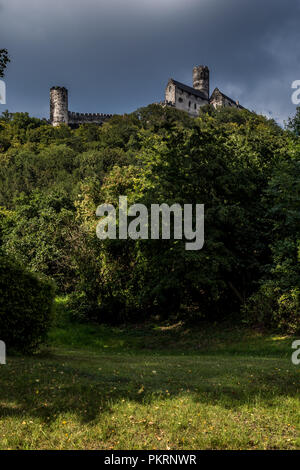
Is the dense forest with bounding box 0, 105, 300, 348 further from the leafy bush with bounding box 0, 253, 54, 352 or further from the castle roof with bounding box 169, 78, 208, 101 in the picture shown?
the castle roof with bounding box 169, 78, 208, 101

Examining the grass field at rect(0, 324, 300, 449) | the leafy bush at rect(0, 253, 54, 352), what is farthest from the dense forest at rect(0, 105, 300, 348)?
the grass field at rect(0, 324, 300, 449)

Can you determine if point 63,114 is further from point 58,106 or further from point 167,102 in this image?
point 167,102

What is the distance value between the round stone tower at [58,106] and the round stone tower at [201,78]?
1579 inches

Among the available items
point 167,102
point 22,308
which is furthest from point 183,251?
point 167,102

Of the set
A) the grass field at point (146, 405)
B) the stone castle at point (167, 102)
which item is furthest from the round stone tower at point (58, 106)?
the grass field at point (146, 405)

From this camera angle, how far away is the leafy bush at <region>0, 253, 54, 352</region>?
949 centimetres

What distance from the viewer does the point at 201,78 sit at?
124 metres

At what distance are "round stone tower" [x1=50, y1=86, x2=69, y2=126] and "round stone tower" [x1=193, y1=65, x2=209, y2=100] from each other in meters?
40.1

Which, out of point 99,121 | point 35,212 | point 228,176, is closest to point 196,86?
point 99,121

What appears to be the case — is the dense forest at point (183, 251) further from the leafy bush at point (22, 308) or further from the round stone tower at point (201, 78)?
the round stone tower at point (201, 78)

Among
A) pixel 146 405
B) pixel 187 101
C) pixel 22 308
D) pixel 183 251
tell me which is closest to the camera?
pixel 146 405

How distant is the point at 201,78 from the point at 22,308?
126m

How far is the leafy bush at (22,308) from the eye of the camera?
9492 mm
